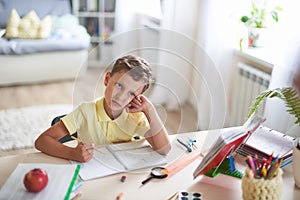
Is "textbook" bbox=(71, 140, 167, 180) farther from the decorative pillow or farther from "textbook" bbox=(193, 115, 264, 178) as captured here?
the decorative pillow

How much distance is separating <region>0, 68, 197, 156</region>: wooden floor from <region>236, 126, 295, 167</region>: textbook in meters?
0.20

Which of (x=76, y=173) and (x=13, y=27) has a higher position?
(x=76, y=173)

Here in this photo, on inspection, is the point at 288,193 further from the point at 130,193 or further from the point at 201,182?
the point at 130,193

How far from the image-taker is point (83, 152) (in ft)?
3.63

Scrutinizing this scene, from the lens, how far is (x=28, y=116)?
2957 millimetres

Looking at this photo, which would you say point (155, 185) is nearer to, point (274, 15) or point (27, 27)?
point (274, 15)

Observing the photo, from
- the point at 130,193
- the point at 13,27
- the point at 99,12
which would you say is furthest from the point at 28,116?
the point at 130,193

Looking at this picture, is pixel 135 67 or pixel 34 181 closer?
pixel 34 181

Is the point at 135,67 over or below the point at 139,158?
over

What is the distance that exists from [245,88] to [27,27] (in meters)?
2.46

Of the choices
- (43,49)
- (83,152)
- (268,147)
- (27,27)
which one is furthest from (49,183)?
(27,27)

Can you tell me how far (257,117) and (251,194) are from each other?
0.23 meters

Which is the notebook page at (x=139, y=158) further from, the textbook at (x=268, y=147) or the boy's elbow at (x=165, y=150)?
the textbook at (x=268, y=147)

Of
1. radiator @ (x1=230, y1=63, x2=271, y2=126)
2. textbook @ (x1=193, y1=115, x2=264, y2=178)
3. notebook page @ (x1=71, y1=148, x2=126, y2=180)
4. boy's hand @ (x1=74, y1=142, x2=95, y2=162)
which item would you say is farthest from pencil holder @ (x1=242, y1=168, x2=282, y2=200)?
radiator @ (x1=230, y1=63, x2=271, y2=126)
